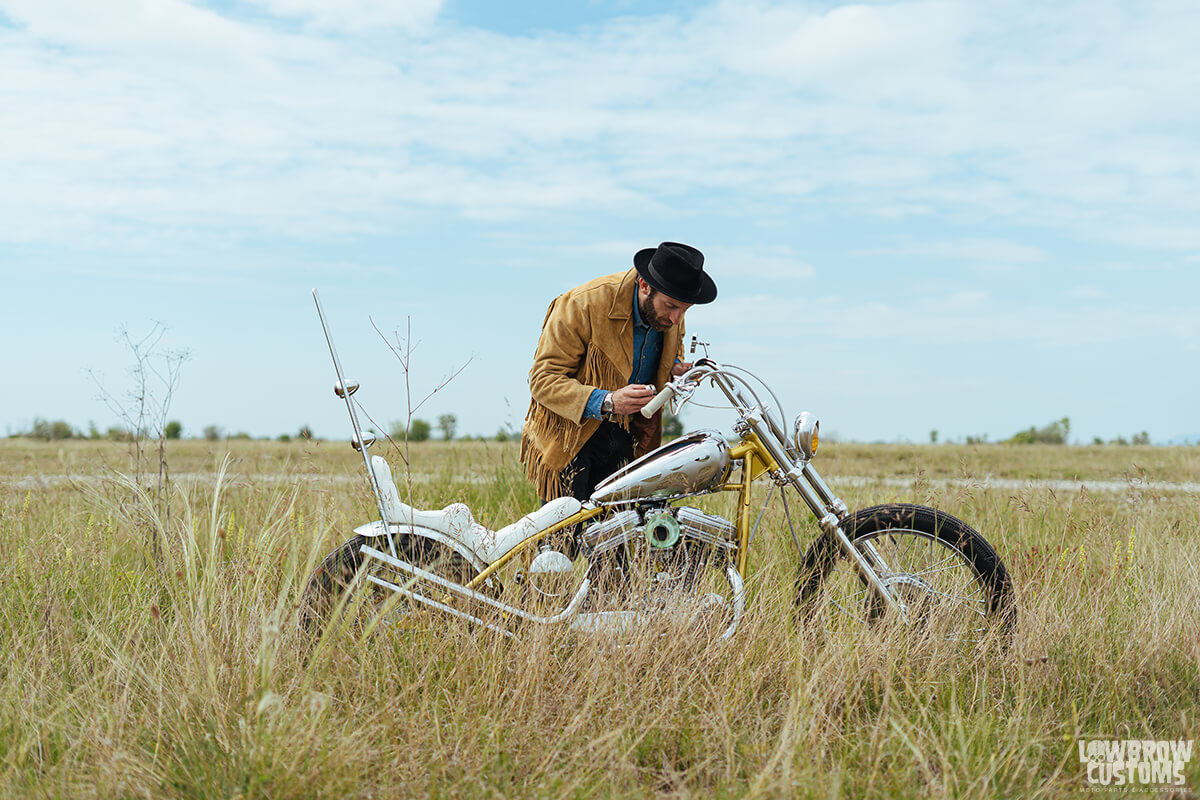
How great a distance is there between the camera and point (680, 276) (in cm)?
389

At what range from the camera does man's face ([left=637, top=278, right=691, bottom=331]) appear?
4.02 m

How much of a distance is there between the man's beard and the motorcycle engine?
0.86 m

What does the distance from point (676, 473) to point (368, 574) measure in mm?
1290

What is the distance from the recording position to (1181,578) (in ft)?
14.9

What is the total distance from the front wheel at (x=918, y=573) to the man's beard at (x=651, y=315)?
46.2 inches

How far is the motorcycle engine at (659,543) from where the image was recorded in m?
3.67

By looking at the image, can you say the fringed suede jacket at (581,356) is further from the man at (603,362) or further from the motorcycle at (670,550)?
the motorcycle at (670,550)

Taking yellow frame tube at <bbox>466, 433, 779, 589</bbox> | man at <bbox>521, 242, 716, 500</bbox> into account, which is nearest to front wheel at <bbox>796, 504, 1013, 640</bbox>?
yellow frame tube at <bbox>466, 433, 779, 589</bbox>

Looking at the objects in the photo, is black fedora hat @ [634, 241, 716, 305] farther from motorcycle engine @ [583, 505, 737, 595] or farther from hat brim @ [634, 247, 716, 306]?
motorcycle engine @ [583, 505, 737, 595]

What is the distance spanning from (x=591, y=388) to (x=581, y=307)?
440 millimetres

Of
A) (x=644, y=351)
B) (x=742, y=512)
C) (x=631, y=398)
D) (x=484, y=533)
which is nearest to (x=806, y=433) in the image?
(x=742, y=512)

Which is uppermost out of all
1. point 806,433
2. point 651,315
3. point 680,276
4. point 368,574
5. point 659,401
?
point 680,276

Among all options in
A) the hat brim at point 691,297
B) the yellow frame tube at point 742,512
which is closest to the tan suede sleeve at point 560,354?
the hat brim at point 691,297

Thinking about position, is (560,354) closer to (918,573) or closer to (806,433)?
(806,433)
